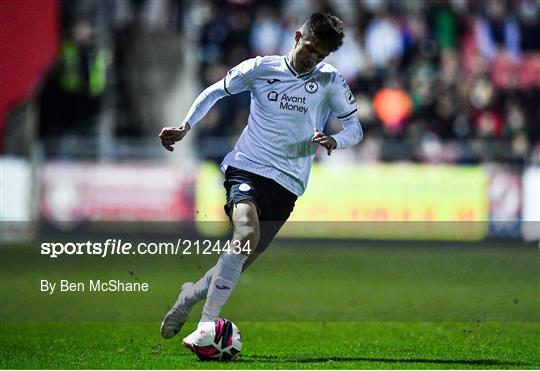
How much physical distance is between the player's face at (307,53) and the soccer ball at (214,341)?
189 centimetres

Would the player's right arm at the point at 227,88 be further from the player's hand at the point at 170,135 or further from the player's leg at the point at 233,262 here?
the player's leg at the point at 233,262

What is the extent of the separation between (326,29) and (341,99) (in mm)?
626

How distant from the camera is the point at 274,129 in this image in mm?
8734

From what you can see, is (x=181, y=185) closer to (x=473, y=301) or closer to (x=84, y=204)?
(x=84, y=204)

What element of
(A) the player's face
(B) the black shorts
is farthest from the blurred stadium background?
(A) the player's face

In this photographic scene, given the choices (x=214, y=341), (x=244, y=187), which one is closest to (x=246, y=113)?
(x=244, y=187)

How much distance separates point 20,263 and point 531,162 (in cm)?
985

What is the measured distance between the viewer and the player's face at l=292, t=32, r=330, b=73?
331 inches

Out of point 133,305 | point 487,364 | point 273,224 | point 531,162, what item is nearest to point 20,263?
point 133,305

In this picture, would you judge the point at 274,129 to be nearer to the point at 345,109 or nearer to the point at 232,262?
the point at 345,109

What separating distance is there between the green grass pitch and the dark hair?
1.95 m

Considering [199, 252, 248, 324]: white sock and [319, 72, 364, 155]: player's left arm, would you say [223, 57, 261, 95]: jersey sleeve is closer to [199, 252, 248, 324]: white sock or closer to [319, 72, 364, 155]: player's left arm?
[319, 72, 364, 155]: player's left arm

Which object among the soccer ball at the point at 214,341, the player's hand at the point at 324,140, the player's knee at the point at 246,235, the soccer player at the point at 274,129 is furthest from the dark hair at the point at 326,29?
the soccer ball at the point at 214,341

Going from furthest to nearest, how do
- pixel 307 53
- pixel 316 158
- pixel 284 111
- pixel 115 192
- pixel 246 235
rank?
pixel 316 158
pixel 115 192
pixel 284 111
pixel 307 53
pixel 246 235
